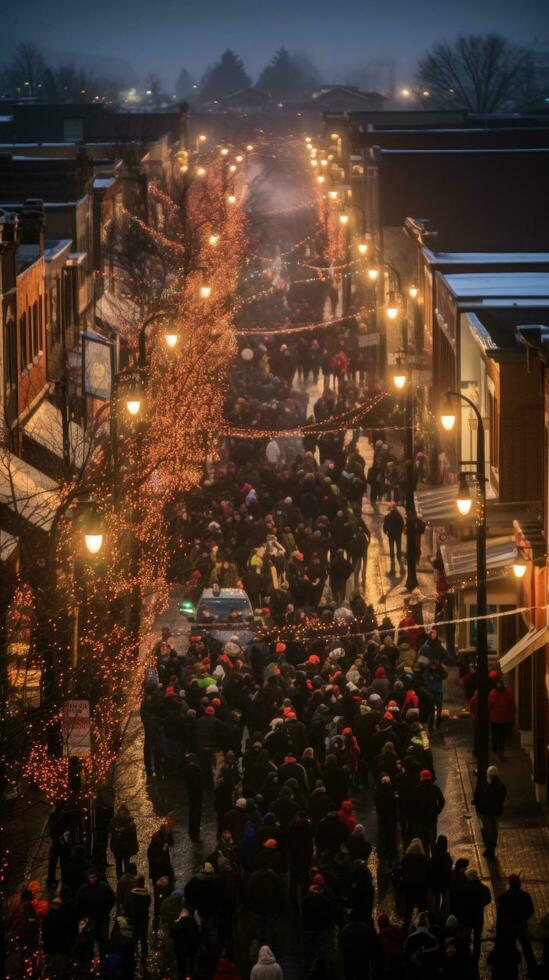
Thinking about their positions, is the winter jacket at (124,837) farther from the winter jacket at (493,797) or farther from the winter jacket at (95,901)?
the winter jacket at (493,797)

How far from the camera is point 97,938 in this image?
2097cm

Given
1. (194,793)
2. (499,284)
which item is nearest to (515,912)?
(194,793)

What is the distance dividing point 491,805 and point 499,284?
22.4 metres

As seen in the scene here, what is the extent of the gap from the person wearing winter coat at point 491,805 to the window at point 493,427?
36.5 ft

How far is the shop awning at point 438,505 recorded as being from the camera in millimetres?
37188

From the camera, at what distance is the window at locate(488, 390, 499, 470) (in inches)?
1384

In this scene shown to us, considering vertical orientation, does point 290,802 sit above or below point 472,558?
below

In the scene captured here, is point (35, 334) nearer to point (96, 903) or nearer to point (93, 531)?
point (93, 531)

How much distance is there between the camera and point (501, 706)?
2895 centimetres

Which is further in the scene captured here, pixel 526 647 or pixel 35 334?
pixel 35 334

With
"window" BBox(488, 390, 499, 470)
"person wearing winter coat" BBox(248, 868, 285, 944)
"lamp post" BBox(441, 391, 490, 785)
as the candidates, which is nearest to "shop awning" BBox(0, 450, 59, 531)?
"lamp post" BBox(441, 391, 490, 785)

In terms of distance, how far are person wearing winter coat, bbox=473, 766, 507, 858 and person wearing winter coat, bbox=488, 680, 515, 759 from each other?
4.08 metres

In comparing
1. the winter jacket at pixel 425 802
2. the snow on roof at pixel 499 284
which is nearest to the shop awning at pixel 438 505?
the snow on roof at pixel 499 284

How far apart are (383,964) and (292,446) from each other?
37.8 metres
